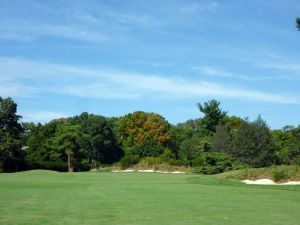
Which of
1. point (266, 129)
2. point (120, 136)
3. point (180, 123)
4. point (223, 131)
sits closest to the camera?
point (266, 129)

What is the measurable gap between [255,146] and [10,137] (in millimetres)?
29419

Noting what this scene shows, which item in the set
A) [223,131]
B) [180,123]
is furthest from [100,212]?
[180,123]

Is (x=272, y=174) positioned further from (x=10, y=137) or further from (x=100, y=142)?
(x=100, y=142)

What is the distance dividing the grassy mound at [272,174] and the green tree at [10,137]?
30.4 m

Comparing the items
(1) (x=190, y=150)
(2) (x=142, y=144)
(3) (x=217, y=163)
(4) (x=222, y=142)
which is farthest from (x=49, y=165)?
(3) (x=217, y=163)

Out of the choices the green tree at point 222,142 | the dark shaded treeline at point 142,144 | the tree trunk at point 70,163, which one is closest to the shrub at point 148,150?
the dark shaded treeline at point 142,144

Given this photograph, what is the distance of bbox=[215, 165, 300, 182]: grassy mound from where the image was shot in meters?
28.5

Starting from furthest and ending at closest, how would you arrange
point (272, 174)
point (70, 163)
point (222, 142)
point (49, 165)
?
point (70, 163) < point (222, 142) < point (49, 165) < point (272, 174)

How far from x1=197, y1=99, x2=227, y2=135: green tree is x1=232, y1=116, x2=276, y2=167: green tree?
27326mm

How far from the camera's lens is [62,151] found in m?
62.2

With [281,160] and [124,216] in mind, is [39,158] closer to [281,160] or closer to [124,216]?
[281,160]

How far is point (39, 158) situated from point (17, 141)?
838cm

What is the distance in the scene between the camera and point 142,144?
7425 centimetres

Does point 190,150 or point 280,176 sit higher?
point 190,150
